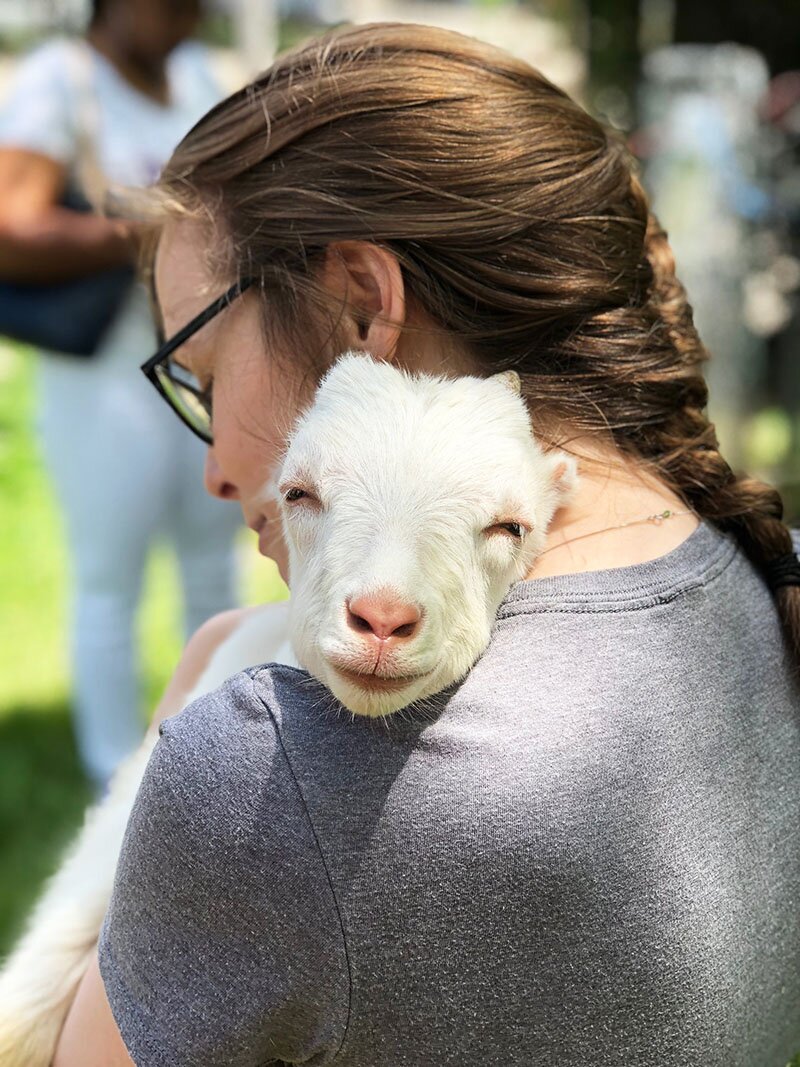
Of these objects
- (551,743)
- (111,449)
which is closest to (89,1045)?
(551,743)

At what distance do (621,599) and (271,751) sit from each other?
0.39m

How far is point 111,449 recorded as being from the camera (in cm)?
333

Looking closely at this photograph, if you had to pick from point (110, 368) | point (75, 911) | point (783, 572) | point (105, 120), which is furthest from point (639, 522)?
point (105, 120)

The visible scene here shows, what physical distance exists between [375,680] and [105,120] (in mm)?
2592

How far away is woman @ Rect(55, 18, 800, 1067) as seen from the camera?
1.08 meters

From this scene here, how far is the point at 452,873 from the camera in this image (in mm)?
1072

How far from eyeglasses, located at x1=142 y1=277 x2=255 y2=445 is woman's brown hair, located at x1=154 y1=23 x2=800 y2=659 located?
5 cm

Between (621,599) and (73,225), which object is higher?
(73,225)

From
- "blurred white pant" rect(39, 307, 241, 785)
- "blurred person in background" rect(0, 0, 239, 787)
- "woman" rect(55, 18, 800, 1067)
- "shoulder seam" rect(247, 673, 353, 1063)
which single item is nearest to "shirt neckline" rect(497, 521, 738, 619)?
"woman" rect(55, 18, 800, 1067)

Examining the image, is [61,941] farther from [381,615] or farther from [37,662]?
[37,662]

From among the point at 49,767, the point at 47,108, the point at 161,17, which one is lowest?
the point at 49,767

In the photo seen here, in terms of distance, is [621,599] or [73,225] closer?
[621,599]

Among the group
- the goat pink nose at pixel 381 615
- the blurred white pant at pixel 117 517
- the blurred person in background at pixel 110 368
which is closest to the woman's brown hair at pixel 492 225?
the goat pink nose at pixel 381 615

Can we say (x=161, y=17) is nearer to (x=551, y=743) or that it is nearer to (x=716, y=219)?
(x=551, y=743)
